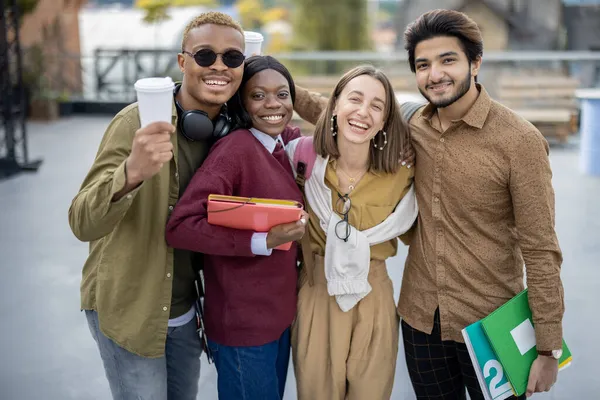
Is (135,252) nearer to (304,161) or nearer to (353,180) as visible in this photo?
(304,161)

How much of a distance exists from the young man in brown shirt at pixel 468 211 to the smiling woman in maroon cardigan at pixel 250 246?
51cm

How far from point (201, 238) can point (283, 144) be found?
641 millimetres

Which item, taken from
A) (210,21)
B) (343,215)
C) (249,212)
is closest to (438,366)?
(343,215)

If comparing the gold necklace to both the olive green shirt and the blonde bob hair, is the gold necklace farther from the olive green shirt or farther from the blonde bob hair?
the olive green shirt

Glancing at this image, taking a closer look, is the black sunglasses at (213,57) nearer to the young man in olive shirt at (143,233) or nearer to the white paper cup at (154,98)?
the young man in olive shirt at (143,233)

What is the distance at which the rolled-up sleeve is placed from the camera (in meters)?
2.10

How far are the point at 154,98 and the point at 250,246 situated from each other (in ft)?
1.97

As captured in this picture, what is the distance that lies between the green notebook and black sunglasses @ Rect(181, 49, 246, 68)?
48.2 inches

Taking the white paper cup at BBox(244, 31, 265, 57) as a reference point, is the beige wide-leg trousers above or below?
below

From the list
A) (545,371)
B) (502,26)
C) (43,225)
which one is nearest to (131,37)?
(502,26)

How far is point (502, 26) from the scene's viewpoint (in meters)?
13.9

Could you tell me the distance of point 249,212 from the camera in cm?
199

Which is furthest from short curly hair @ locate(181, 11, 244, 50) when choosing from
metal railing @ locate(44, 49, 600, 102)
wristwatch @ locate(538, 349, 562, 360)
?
metal railing @ locate(44, 49, 600, 102)

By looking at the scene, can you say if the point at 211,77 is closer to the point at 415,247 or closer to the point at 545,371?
the point at 415,247
